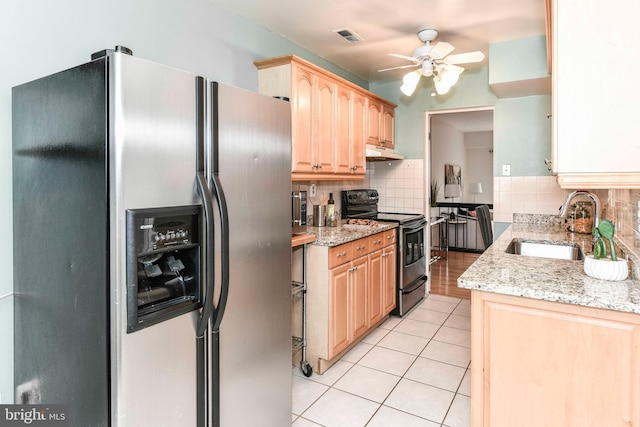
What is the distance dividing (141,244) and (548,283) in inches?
61.0

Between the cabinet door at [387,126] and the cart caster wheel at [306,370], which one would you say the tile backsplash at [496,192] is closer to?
the cabinet door at [387,126]

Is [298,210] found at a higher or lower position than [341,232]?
higher

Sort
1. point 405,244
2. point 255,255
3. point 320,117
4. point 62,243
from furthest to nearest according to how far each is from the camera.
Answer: point 405,244 → point 320,117 → point 255,255 → point 62,243

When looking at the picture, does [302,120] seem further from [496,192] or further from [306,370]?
[496,192]

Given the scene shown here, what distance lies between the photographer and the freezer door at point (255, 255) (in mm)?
1553

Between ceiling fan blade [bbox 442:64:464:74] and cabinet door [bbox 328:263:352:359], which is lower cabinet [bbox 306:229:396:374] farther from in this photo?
ceiling fan blade [bbox 442:64:464:74]

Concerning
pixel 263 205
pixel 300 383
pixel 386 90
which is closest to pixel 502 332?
pixel 263 205

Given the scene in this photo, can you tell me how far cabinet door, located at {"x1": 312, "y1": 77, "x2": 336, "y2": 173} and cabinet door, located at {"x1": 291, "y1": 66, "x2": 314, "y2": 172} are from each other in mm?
76

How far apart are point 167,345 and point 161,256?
32 cm

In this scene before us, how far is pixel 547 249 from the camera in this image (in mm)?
2717

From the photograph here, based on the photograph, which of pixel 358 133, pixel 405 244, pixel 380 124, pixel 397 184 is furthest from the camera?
pixel 397 184

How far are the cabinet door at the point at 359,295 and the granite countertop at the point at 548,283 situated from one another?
111cm

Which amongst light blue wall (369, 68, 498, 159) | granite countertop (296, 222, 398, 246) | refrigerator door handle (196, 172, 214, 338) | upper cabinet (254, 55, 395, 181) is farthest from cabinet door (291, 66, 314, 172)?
light blue wall (369, 68, 498, 159)

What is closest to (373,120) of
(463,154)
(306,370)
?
(306,370)
